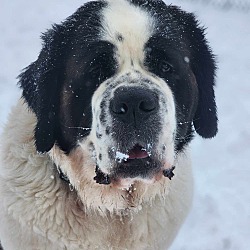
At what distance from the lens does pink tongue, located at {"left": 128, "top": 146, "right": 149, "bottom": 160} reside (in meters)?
2.51

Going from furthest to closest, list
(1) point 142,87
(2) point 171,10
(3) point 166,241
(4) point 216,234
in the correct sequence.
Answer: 1. (4) point 216,234
2. (3) point 166,241
3. (2) point 171,10
4. (1) point 142,87

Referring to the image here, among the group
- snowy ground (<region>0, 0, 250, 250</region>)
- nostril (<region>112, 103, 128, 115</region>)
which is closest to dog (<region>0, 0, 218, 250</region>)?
nostril (<region>112, 103, 128, 115</region>)

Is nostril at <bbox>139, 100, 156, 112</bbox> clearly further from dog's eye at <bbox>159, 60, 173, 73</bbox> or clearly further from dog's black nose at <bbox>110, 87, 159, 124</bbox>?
dog's eye at <bbox>159, 60, 173, 73</bbox>

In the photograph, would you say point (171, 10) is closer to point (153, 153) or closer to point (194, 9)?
point (153, 153)

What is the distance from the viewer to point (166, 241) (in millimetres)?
3162

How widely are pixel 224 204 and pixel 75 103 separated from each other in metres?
1.83

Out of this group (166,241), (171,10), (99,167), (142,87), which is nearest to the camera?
(142,87)

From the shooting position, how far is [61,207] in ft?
9.79

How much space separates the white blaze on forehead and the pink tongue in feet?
1.19

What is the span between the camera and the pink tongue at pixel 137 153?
251 cm

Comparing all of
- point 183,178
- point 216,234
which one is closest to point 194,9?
point 216,234

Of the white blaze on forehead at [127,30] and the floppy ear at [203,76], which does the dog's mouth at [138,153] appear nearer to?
the white blaze on forehead at [127,30]

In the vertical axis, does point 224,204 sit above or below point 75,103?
below

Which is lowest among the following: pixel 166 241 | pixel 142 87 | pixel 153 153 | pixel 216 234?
pixel 216 234
